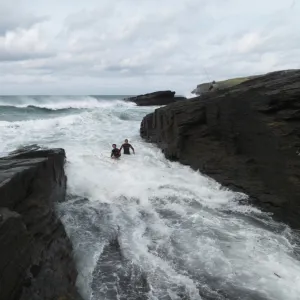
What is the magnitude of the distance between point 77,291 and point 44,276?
0.77 meters

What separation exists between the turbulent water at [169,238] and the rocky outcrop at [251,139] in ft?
1.76

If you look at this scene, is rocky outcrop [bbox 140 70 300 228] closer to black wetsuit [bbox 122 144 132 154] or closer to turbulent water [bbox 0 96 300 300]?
turbulent water [bbox 0 96 300 300]

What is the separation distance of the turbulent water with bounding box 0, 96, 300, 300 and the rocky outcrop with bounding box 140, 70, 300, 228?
536 mm

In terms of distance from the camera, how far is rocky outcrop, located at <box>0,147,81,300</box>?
403 cm

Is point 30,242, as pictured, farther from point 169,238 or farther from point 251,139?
point 251,139

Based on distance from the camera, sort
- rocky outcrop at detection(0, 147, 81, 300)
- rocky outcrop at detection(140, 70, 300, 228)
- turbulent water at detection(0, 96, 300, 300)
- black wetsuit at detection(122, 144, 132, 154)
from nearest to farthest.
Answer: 1. rocky outcrop at detection(0, 147, 81, 300)
2. turbulent water at detection(0, 96, 300, 300)
3. rocky outcrop at detection(140, 70, 300, 228)
4. black wetsuit at detection(122, 144, 132, 154)

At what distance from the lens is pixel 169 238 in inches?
277

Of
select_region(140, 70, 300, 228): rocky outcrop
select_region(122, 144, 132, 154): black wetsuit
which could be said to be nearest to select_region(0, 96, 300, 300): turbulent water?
select_region(140, 70, 300, 228): rocky outcrop

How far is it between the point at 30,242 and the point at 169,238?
3189mm

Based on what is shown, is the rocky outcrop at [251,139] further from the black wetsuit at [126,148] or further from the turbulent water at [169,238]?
the black wetsuit at [126,148]

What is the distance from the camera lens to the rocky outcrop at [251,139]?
8.77 meters

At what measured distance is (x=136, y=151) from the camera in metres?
15.5

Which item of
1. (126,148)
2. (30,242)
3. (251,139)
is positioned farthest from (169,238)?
(126,148)

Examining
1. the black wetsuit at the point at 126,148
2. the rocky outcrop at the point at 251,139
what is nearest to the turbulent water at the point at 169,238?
the rocky outcrop at the point at 251,139
